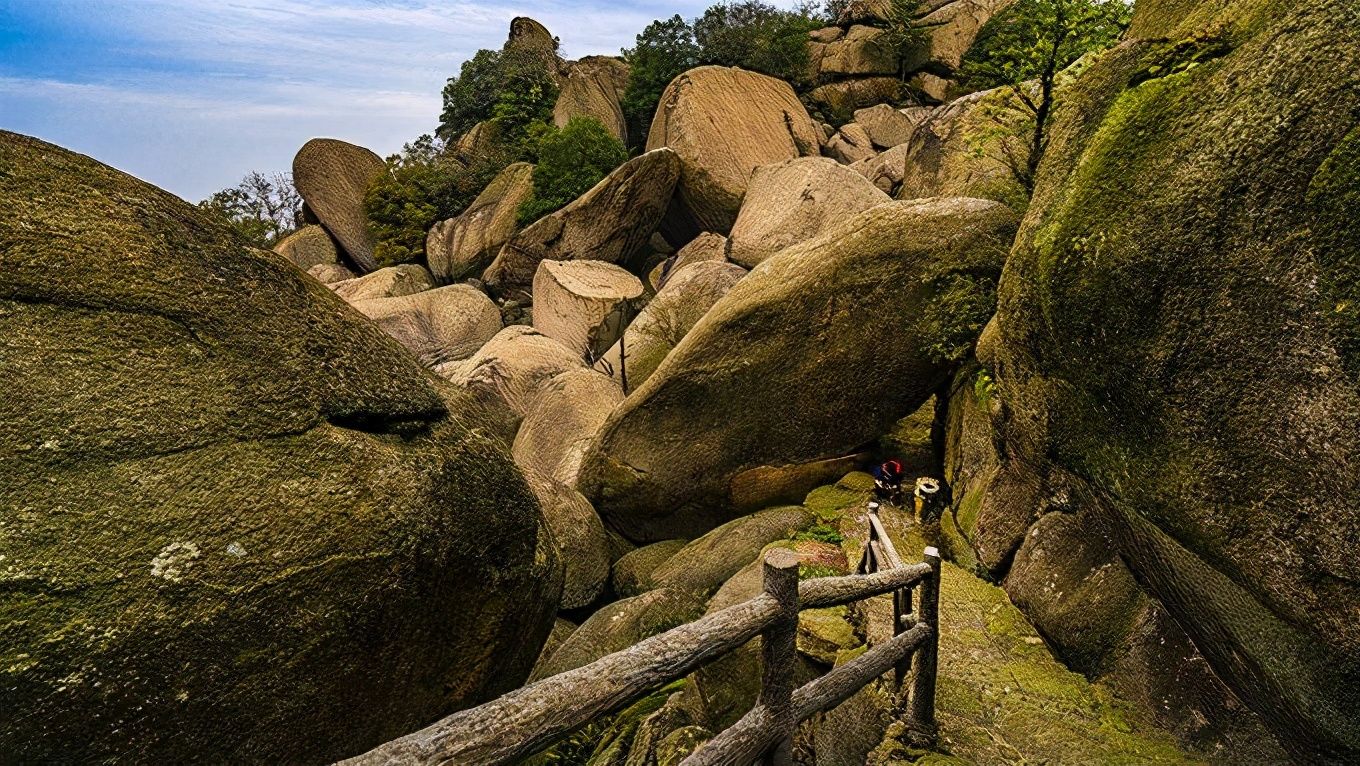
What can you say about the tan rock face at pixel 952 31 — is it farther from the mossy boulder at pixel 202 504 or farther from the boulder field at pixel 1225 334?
the mossy boulder at pixel 202 504

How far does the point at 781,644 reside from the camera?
294cm

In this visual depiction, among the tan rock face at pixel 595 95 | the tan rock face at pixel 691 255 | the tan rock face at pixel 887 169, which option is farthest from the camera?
the tan rock face at pixel 595 95

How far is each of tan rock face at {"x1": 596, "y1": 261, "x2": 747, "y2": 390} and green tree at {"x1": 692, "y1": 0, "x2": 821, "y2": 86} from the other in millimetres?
13875

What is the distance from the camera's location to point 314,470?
296cm

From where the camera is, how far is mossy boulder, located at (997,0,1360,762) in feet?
8.52

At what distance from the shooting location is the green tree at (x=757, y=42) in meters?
23.8

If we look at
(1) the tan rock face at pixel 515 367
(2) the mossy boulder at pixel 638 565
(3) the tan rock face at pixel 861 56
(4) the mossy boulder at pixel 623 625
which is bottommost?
(2) the mossy boulder at pixel 638 565

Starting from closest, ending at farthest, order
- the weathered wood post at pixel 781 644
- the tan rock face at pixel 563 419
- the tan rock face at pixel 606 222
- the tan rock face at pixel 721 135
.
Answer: the weathered wood post at pixel 781 644 → the tan rock face at pixel 563 419 → the tan rock face at pixel 606 222 → the tan rock face at pixel 721 135

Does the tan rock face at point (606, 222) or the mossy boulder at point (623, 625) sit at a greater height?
the tan rock face at point (606, 222)

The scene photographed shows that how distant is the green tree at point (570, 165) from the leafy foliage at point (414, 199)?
13.5 feet

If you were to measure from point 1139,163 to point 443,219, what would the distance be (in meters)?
23.9

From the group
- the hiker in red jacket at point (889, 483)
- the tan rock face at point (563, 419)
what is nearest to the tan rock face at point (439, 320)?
the tan rock face at point (563, 419)

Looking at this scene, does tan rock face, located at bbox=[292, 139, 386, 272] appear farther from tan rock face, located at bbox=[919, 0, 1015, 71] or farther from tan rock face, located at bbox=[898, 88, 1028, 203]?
tan rock face, located at bbox=[919, 0, 1015, 71]

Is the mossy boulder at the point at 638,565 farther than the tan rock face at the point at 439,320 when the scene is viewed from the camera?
No
